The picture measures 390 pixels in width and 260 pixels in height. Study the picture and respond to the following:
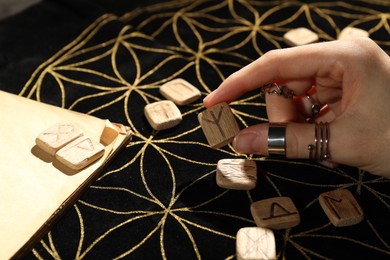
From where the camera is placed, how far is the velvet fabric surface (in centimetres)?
86

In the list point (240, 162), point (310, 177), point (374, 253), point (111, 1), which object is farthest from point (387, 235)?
point (111, 1)

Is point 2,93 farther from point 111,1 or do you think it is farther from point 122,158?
point 111,1

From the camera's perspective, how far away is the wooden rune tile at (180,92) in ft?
3.71

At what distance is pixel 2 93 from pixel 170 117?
15.4 inches

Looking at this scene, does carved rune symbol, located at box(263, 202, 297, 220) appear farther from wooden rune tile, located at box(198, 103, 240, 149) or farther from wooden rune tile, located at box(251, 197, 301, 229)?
wooden rune tile, located at box(198, 103, 240, 149)

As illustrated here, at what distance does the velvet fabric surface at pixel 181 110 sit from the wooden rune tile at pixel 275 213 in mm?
17

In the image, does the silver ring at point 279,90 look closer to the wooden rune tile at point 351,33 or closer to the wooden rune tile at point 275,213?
the wooden rune tile at point 275,213

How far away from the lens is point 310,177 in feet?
3.19

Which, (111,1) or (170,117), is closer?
(170,117)

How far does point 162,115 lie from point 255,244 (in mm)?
374

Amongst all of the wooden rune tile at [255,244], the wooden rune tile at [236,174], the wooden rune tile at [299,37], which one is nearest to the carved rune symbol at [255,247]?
the wooden rune tile at [255,244]

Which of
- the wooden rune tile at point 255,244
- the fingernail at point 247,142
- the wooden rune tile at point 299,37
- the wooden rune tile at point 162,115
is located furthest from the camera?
the wooden rune tile at point 299,37

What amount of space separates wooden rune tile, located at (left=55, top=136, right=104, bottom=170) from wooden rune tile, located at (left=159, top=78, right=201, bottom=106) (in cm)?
23

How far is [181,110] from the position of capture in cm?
113
